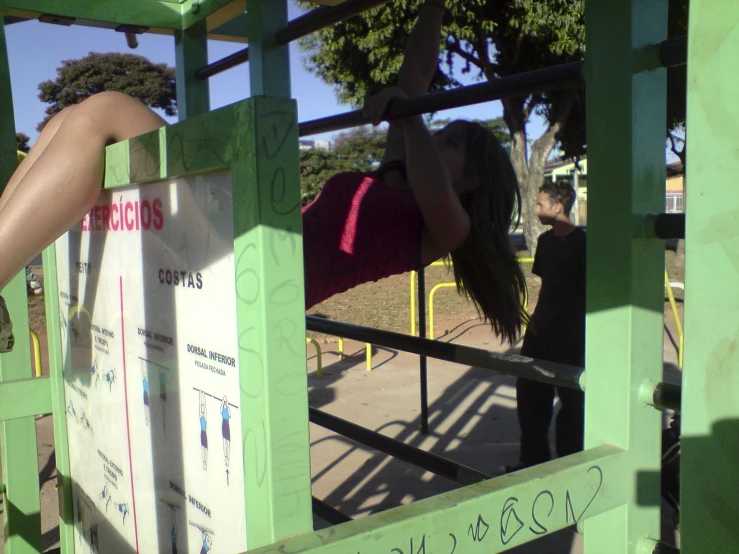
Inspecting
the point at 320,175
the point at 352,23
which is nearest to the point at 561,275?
the point at 352,23

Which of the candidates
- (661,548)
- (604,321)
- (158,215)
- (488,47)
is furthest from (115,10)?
(488,47)

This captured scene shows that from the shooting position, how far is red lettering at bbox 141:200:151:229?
123 centimetres

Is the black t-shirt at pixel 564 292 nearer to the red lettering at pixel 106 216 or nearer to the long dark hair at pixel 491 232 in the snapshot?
the long dark hair at pixel 491 232

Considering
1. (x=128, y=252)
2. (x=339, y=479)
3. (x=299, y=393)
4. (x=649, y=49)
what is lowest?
(x=339, y=479)

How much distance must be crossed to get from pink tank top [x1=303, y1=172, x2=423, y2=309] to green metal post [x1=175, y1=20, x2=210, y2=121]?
2.80 feet

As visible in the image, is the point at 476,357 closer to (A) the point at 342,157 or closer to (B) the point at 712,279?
(B) the point at 712,279

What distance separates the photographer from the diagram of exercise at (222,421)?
982 millimetres

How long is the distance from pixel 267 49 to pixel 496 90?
950mm

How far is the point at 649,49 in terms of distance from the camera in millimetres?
1010

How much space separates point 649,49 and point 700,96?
26 cm

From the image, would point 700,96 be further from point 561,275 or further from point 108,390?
point 561,275

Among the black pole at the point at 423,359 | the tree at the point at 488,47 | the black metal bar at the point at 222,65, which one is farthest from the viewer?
the tree at the point at 488,47

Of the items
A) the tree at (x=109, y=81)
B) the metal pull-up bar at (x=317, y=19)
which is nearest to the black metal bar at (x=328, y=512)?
the metal pull-up bar at (x=317, y=19)

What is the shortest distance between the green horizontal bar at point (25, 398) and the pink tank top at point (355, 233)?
79 cm
